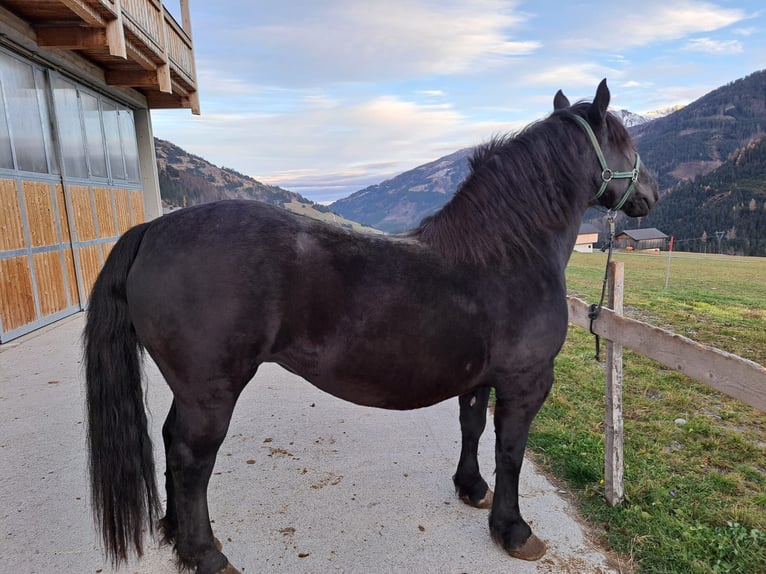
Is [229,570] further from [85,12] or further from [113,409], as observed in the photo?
[85,12]

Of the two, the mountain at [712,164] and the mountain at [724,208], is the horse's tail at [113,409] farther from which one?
the mountain at [724,208]

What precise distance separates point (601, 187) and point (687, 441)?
7.60 ft

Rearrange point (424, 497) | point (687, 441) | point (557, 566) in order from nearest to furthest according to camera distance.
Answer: point (557, 566)
point (424, 497)
point (687, 441)

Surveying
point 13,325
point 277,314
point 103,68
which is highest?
point 103,68

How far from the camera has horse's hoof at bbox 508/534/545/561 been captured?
214 cm

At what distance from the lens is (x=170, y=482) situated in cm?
224

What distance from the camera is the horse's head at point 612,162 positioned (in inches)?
87.4

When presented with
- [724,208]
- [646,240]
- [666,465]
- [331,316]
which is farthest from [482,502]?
[724,208]

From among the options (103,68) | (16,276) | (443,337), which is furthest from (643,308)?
(103,68)

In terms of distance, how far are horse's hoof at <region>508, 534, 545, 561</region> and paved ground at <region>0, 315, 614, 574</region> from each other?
33 mm

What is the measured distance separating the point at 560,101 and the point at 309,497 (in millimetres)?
2869

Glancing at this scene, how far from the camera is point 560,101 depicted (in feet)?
8.39

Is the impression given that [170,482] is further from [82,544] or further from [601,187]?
[601,187]

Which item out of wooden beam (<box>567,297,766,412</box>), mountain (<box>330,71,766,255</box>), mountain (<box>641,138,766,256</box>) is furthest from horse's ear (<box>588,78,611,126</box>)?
mountain (<box>641,138,766,256</box>)
